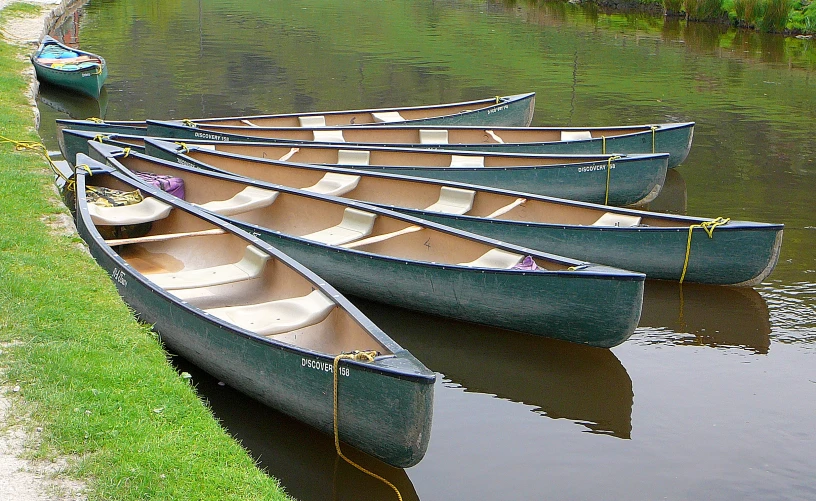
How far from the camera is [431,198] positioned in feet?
40.9

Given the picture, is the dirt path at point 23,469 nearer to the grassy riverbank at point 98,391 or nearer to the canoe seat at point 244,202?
the grassy riverbank at point 98,391

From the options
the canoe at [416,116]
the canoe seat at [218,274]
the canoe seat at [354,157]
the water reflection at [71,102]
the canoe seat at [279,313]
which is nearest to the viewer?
the canoe seat at [279,313]

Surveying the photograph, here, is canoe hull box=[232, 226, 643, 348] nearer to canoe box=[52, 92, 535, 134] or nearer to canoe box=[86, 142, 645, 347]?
canoe box=[86, 142, 645, 347]

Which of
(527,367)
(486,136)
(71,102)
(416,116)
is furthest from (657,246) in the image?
(71,102)

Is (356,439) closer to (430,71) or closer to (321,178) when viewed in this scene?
(321,178)

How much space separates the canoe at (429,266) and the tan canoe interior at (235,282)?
0.71 metres

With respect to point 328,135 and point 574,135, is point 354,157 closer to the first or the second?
point 328,135

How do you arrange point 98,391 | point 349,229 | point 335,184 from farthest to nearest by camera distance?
point 335,184, point 349,229, point 98,391

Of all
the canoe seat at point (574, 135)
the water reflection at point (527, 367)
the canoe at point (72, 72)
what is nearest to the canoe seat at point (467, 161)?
the canoe seat at point (574, 135)

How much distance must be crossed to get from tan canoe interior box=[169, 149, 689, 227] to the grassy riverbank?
4316 millimetres

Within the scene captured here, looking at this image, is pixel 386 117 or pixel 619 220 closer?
pixel 619 220

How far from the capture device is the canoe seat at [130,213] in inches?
402

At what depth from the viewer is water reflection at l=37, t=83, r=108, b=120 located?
2130 cm

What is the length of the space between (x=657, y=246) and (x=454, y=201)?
9.17 ft
